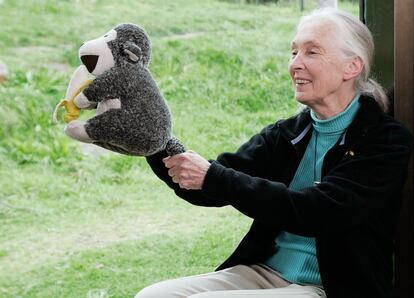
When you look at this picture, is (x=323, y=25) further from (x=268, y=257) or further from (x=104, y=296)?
(x=104, y=296)

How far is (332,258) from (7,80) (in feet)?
4.75

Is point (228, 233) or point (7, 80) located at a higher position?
point (7, 80)

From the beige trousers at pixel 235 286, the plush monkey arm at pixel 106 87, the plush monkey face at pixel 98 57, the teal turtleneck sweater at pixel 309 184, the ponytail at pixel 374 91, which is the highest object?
the plush monkey face at pixel 98 57

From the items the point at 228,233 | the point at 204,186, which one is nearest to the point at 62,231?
the point at 228,233

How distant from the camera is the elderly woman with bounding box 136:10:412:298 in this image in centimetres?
156

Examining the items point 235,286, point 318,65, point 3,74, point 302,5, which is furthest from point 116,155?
point 318,65

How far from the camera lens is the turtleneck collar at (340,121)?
1711 millimetres

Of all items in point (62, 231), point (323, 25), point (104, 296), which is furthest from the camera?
point (62, 231)

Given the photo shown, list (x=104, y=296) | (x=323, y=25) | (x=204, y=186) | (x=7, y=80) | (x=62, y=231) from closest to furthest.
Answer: (x=204, y=186) < (x=323, y=25) < (x=104, y=296) < (x=62, y=231) < (x=7, y=80)

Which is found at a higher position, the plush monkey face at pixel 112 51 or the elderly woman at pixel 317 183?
the plush monkey face at pixel 112 51

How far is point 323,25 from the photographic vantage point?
1688mm

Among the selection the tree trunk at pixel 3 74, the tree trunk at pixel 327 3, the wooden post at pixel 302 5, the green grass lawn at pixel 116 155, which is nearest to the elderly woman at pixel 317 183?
the tree trunk at pixel 327 3

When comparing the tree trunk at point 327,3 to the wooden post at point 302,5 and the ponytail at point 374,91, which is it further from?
the wooden post at point 302,5

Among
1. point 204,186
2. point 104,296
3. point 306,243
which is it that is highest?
point 204,186
